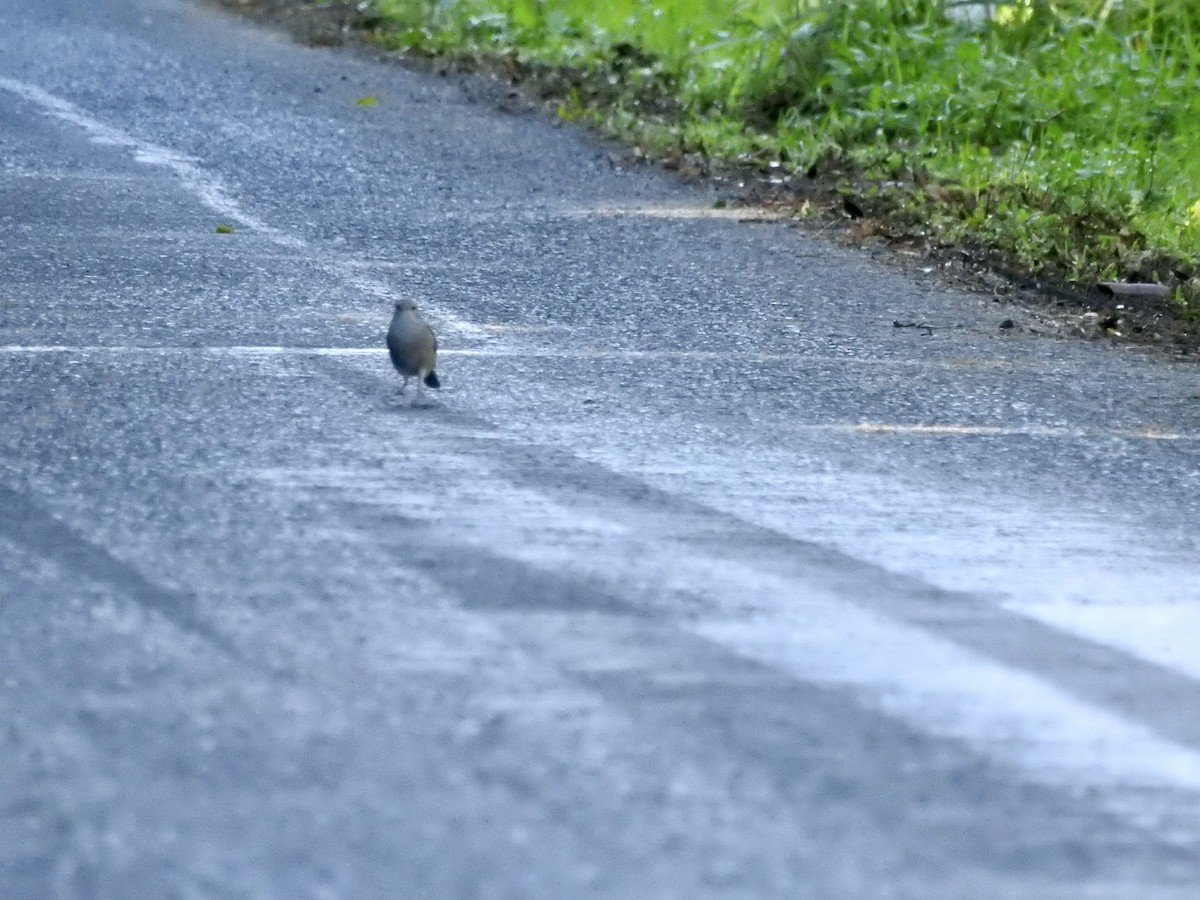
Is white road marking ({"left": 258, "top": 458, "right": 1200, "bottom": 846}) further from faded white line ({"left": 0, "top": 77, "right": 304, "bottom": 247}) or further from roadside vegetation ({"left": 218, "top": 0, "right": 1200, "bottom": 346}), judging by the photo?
faded white line ({"left": 0, "top": 77, "right": 304, "bottom": 247})

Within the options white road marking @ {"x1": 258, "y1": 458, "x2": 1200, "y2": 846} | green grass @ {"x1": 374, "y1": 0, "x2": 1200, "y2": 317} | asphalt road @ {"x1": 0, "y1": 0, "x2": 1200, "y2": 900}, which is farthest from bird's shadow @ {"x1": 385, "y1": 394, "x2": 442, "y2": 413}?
green grass @ {"x1": 374, "y1": 0, "x2": 1200, "y2": 317}

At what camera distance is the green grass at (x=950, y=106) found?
8.60m

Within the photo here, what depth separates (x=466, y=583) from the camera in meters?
4.01

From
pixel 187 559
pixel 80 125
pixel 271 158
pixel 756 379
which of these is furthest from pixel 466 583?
pixel 80 125

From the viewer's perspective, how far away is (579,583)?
4.05m

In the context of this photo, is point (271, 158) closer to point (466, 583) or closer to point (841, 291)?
point (841, 291)

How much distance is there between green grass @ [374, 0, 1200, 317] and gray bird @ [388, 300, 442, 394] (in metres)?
3.09

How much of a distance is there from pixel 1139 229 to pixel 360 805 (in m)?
6.05

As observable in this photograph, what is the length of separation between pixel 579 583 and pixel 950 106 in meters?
7.49

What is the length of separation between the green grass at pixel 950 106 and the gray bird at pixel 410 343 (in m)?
3.09

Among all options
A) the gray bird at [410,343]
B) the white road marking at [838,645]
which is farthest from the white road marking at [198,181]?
the white road marking at [838,645]

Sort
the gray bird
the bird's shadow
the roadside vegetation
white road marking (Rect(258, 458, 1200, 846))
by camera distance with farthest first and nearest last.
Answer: the roadside vegetation < the bird's shadow < the gray bird < white road marking (Rect(258, 458, 1200, 846))

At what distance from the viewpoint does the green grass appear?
860cm

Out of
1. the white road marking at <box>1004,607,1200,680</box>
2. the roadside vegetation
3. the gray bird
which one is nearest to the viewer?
the white road marking at <box>1004,607,1200,680</box>
